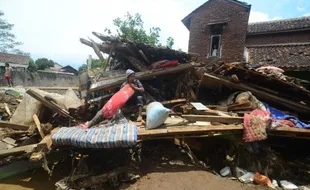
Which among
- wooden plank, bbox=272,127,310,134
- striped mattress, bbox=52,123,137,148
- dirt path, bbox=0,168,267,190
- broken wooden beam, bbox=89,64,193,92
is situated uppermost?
broken wooden beam, bbox=89,64,193,92

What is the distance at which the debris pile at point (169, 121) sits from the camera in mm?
3951

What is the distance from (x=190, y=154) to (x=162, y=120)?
1054 mm

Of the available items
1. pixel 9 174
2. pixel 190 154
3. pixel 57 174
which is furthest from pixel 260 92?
pixel 9 174

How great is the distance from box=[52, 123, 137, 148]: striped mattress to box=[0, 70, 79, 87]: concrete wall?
52.8ft

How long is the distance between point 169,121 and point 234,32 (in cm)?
1121

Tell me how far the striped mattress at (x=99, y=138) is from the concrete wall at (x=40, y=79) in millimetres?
16090

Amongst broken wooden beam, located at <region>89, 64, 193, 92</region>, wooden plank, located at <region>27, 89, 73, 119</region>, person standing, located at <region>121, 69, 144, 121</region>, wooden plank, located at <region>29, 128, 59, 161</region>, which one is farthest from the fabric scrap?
wooden plank, located at <region>27, 89, 73, 119</region>

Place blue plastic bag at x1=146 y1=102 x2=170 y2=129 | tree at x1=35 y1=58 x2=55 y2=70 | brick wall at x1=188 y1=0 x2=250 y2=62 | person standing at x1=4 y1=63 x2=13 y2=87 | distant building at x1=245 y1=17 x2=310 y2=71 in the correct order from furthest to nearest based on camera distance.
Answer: tree at x1=35 y1=58 x2=55 y2=70, person standing at x1=4 y1=63 x2=13 y2=87, brick wall at x1=188 y1=0 x2=250 y2=62, distant building at x1=245 y1=17 x2=310 y2=71, blue plastic bag at x1=146 y1=102 x2=170 y2=129

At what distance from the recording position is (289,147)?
19.0 feet

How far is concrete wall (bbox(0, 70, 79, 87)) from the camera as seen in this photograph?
17.1 metres

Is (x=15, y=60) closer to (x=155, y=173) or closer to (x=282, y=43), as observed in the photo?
(x=282, y=43)

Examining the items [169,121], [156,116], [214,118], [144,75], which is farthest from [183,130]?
[144,75]

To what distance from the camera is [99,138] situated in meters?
3.65

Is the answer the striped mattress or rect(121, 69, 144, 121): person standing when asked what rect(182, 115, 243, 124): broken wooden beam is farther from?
the striped mattress
